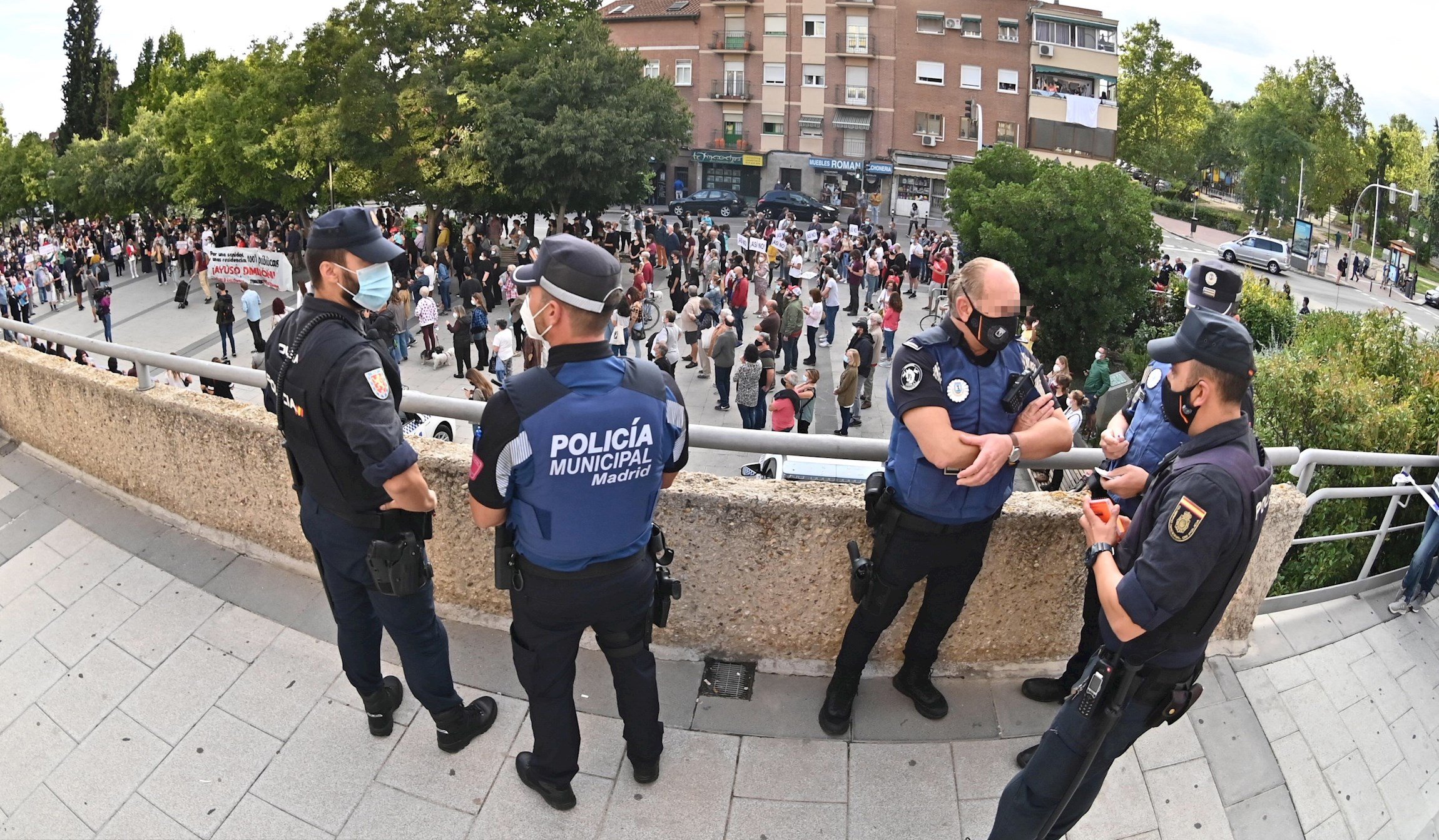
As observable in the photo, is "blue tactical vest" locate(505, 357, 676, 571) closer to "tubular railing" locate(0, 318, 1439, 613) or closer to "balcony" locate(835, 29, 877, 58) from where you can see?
"tubular railing" locate(0, 318, 1439, 613)

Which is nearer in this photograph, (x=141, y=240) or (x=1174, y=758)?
(x=1174, y=758)

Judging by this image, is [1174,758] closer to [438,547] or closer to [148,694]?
[438,547]

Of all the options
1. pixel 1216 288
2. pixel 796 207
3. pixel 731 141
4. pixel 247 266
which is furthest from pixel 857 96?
pixel 1216 288

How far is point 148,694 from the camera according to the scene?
12.3ft

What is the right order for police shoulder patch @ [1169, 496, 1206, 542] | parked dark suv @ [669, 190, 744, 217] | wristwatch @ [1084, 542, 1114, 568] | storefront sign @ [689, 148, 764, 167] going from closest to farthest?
police shoulder patch @ [1169, 496, 1206, 542]
wristwatch @ [1084, 542, 1114, 568]
parked dark suv @ [669, 190, 744, 217]
storefront sign @ [689, 148, 764, 167]

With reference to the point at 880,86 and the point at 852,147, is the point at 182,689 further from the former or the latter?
the point at 880,86

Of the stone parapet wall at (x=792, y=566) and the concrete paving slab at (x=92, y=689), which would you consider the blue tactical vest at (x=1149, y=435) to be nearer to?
the stone parapet wall at (x=792, y=566)

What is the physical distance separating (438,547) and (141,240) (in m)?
38.2

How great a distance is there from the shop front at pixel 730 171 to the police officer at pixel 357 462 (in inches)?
2057

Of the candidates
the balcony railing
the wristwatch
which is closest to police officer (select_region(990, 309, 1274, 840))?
the wristwatch

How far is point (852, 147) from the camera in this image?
53000mm

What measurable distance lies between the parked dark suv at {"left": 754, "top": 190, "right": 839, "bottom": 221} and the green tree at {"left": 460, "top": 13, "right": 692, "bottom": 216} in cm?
1554

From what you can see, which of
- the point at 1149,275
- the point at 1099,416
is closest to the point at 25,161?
the point at 1149,275

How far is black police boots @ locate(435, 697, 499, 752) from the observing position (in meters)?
Result: 3.41
